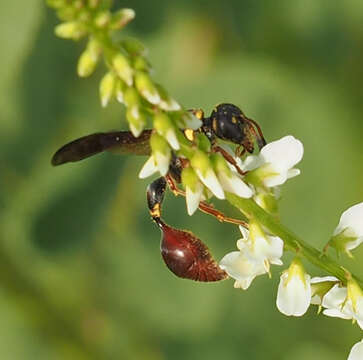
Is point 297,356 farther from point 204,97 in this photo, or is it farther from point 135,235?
point 204,97

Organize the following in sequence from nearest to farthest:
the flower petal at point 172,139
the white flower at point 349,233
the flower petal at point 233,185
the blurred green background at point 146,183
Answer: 1. the flower petal at point 172,139
2. the flower petal at point 233,185
3. the white flower at point 349,233
4. the blurred green background at point 146,183

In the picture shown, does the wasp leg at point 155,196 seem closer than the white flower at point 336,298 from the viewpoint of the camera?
No

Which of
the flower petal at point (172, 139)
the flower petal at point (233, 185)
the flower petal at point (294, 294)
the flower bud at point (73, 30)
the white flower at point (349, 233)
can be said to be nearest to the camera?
the flower bud at point (73, 30)

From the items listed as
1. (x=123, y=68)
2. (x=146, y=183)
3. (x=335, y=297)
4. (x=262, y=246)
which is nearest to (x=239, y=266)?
(x=262, y=246)

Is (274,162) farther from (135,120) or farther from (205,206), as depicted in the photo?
(135,120)

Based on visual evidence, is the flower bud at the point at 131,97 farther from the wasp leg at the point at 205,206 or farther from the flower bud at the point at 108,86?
the wasp leg at the point at 205,206

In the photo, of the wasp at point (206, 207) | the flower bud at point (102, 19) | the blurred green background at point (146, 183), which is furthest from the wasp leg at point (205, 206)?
the blurred green background at point (146, 183)

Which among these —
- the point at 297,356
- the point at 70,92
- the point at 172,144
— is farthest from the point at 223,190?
the point at 70,92
